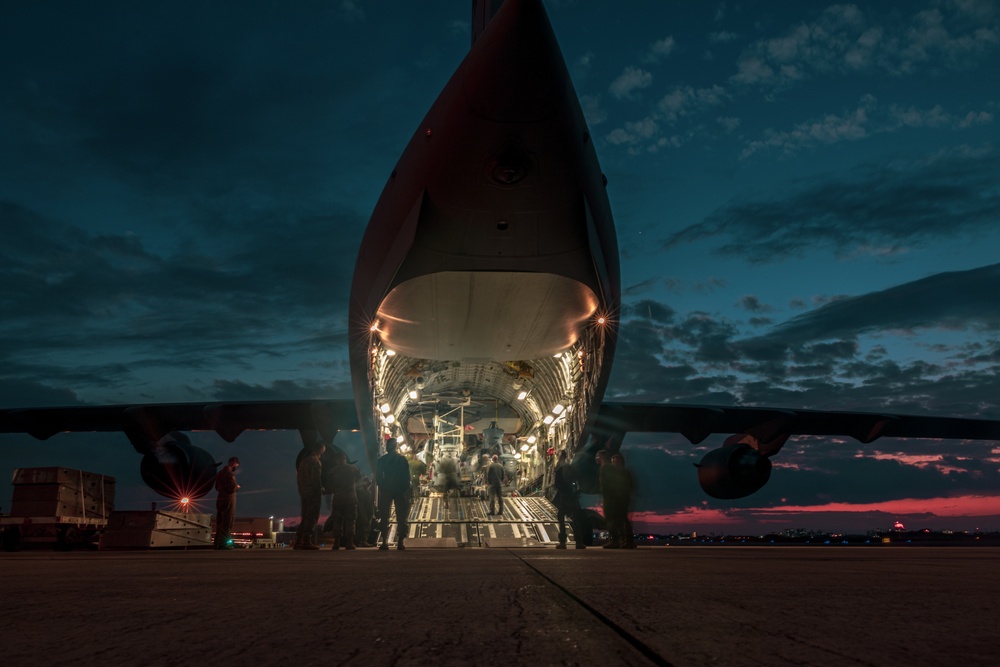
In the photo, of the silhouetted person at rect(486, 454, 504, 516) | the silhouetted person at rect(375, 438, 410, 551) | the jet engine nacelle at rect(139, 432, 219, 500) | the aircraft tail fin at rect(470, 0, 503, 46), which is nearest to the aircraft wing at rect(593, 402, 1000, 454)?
the silhouetted person at rect(486, 454, 504, 516)

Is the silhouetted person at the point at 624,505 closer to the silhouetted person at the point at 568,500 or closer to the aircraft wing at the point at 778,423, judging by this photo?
the silhouetted person at the point at 568,500

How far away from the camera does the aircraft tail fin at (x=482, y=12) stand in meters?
12.1

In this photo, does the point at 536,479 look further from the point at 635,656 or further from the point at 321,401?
the point at 635,656

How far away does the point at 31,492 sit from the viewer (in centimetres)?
1628

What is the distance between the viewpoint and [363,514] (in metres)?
13.9

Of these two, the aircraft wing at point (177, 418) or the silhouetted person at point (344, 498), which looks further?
the aircraft wing at point (177, 418)

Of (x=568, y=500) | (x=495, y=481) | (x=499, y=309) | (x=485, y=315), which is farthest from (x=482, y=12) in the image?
(x=495, y=481)

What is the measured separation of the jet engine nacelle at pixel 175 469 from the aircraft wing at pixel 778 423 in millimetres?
10725

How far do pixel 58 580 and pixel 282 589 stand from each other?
151cm

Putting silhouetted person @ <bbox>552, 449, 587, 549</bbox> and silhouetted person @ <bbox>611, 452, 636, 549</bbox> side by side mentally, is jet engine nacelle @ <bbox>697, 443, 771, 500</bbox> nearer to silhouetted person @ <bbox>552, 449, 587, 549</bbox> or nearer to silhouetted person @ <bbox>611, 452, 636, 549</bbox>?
silhouetted person @ <bbox>552, 449, 587, 549</bbox>

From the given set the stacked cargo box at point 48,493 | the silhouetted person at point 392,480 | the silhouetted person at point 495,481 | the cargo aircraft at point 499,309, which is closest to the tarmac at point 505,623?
the cargo aircraft at point 499,309

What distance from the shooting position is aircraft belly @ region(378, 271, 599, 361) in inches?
490

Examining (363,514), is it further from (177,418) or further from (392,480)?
(177,418)

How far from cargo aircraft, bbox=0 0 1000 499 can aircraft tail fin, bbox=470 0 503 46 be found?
0.25 ft
